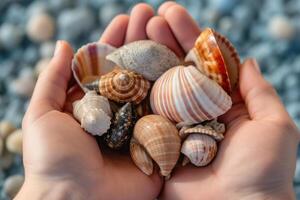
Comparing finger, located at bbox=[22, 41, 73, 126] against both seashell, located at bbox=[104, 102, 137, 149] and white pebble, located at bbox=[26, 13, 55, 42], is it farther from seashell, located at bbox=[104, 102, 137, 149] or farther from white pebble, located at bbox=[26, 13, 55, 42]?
white pebble, located at bbox=[26, 13, 55, 42]

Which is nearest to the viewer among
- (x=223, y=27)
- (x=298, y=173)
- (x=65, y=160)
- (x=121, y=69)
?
(x=65, y=160)

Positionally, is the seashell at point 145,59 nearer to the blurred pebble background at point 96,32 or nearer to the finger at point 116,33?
the finger at point 116,33

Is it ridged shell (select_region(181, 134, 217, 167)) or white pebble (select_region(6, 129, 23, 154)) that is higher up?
ridged shell (select_region(181, 134, 217, 167))

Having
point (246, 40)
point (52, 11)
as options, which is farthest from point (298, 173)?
point (52, 11)

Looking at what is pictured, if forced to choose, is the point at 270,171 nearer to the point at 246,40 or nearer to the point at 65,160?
the point at 65,160

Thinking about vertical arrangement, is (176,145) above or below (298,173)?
above

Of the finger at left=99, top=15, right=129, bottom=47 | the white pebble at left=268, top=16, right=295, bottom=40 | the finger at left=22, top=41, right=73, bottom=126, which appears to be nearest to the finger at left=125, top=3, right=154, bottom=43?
the finger at left=99, top=15, right=129, bottom=47

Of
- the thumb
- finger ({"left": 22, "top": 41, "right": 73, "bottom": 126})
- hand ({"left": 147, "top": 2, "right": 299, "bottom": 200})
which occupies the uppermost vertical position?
finger ({"left": 22, "top": 41, "right": 73, "bottom": 126})
